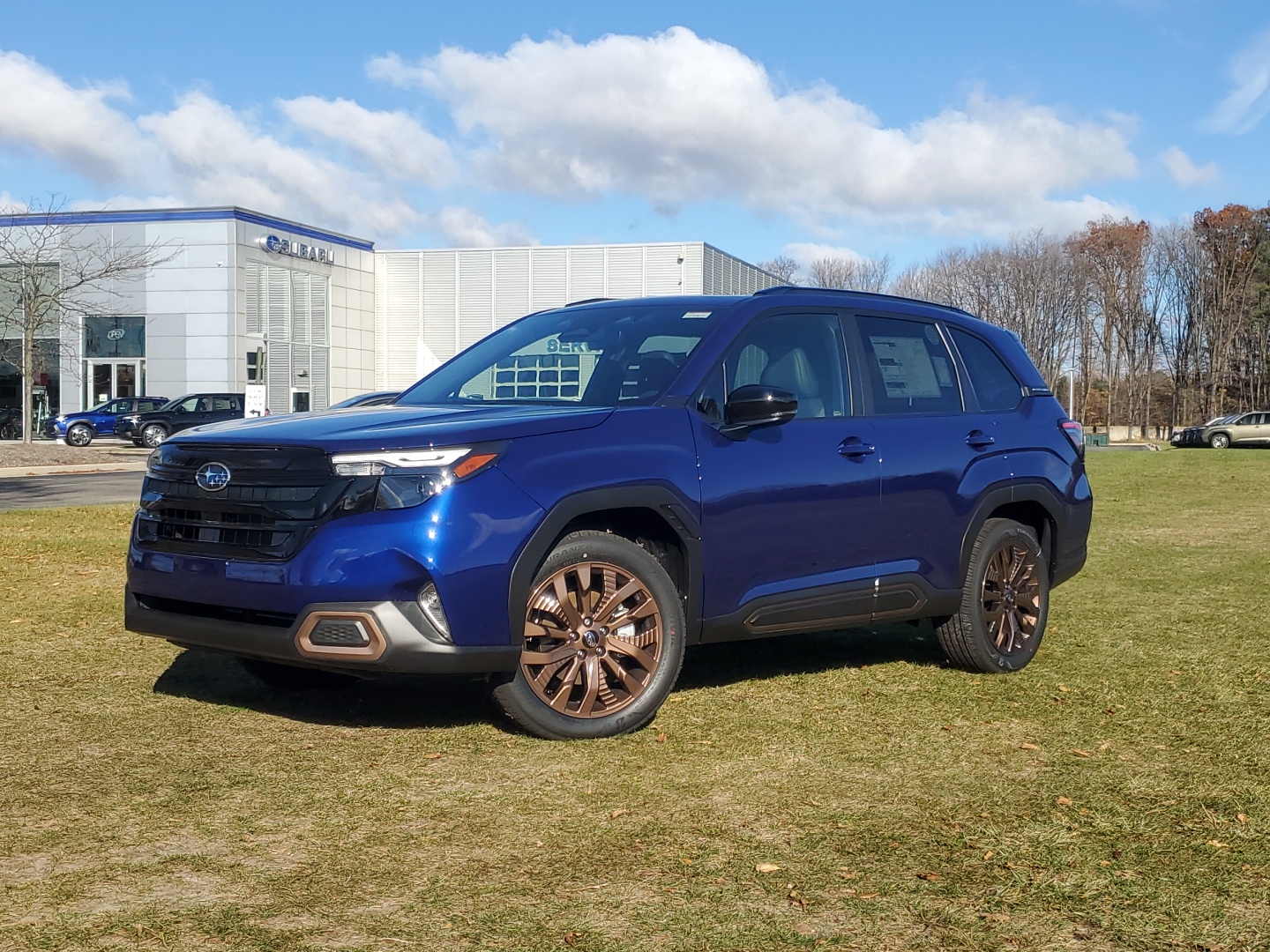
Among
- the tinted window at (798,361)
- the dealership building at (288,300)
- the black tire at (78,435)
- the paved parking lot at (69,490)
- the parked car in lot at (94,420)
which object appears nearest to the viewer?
the tinted window at (798,361)

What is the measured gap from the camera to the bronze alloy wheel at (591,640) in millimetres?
5422

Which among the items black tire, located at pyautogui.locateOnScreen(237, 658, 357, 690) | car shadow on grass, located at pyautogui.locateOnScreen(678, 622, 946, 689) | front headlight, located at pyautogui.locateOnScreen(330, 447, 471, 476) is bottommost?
car shadow on grass, located at pyautogui.locateOnScreen(678, 622, 946, 689)

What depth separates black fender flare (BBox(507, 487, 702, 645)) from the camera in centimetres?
523

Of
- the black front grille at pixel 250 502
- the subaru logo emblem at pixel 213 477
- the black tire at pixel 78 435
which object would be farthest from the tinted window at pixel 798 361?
the black tire at pixel 78 435

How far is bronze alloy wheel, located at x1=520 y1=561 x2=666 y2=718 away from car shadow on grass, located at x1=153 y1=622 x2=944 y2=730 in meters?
0.46

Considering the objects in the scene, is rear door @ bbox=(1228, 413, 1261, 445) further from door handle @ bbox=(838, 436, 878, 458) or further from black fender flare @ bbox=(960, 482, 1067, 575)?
door handle @ bbox=(838, 436, 878, 458)

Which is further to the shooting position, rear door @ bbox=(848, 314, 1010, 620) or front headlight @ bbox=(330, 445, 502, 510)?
rear door @ bbox=(848, 314, 1010, 620)

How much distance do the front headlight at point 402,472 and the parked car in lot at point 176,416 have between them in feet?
123

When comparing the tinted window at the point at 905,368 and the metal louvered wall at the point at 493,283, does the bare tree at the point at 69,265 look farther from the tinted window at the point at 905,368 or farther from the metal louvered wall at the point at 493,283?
the tinted window at the point at 905,368

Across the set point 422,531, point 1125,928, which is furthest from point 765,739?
point 1125,928

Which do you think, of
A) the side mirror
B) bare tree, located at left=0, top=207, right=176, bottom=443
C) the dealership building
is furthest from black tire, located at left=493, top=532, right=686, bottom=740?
bare tree, located at left=0, top=207, right=176, bottom=443

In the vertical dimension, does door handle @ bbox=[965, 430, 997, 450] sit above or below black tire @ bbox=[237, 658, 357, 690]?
above

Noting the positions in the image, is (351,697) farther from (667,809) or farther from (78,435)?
(78,435)

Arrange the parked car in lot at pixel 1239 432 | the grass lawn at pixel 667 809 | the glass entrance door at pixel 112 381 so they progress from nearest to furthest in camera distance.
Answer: the grass lawn at pixel 667 809 < the glass entrance door at pixel 112 381 < the parked car in lot at pixel 1239 432
